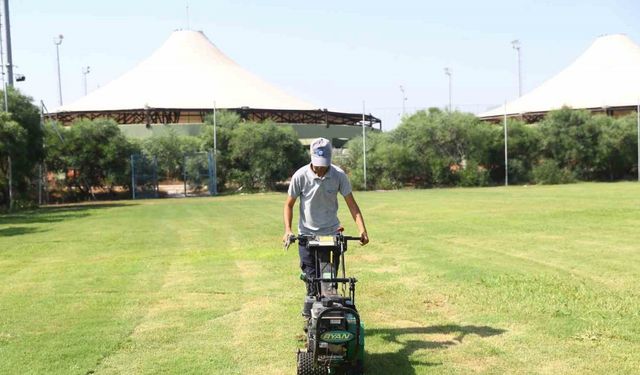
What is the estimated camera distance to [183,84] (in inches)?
3123

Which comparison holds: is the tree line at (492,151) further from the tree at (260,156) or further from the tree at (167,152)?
the tree at (167,152)

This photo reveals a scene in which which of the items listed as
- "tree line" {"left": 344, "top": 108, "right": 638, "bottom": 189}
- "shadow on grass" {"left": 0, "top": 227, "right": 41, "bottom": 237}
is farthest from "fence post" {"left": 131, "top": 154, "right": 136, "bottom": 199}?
"shadow on grass" {"left": 0, "top": 227, "right": 41, "bottom": 237}

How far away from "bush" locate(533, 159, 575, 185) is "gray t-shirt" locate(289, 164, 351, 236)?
51.6m

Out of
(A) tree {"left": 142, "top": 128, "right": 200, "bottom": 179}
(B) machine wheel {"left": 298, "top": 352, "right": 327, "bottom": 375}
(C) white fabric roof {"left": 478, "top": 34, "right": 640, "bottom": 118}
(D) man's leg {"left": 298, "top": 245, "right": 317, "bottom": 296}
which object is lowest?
(B) machine wheel {"left": 298, "top": 352, "right": 327, "bottom": 375}

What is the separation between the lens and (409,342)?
6945mm

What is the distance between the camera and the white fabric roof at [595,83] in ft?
254

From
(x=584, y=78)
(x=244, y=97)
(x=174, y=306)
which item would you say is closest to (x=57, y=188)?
(x=244, y=97)

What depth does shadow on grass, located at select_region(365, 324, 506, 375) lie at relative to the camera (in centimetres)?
614

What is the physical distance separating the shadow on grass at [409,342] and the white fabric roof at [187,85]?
6798 centimetres

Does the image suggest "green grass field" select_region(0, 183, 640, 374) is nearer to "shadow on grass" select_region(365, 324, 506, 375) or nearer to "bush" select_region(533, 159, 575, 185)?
"shadow on grass" select_region(365, 324, 506, 375)

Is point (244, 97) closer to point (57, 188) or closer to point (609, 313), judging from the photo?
point (57, 188)

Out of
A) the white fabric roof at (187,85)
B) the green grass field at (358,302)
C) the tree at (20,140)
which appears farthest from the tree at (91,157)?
the green grass field at (358,302)

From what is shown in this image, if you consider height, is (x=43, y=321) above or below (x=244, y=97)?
below

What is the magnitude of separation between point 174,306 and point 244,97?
7015 cm
